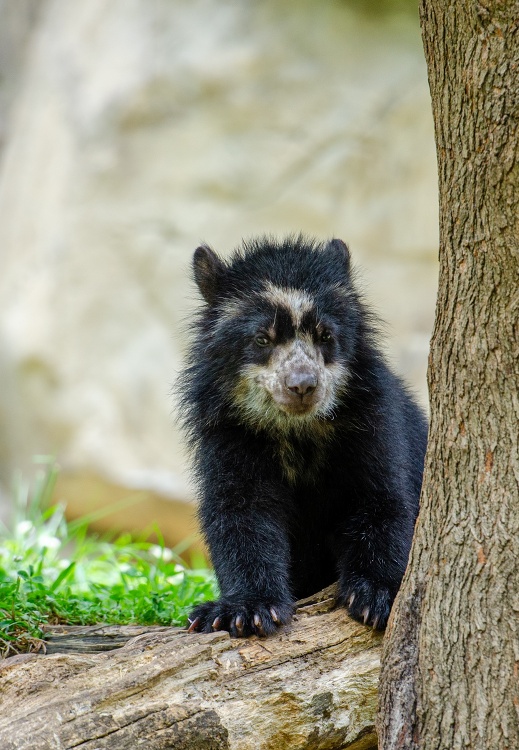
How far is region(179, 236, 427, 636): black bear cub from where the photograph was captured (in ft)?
14.2

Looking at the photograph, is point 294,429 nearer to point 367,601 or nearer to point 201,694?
point 367,601

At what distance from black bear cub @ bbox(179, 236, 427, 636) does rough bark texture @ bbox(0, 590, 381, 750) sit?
0.43m

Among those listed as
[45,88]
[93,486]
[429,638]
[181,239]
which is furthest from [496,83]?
[45,88]

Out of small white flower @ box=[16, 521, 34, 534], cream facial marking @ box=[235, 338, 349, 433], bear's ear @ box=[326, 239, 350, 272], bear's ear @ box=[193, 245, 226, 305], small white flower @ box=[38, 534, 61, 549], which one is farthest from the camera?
small white flower @ box=[16, 521, 34, 534]

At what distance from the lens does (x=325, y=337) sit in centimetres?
464

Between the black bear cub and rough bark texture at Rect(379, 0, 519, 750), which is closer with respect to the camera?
rough bark texture at Rect(379, 0, 519, 750)

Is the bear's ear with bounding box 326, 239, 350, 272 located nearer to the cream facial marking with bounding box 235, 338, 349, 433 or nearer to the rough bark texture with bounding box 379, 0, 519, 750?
the cream facial marking with bounding box 235, 338, 349, 433

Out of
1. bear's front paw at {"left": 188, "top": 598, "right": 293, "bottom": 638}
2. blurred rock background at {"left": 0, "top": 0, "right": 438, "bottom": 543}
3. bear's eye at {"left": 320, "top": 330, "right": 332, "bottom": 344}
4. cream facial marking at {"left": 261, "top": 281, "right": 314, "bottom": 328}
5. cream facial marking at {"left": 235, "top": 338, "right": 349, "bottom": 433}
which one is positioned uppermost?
blurred rock background at {"left": 0, "top": 0, "right": 438, "bottom": 543}

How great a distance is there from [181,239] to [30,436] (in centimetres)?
307

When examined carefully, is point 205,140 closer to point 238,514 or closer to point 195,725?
point 238,514

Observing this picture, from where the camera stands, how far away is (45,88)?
36.7ft

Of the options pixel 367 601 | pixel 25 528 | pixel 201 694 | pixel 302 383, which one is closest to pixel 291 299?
pixel 302 383

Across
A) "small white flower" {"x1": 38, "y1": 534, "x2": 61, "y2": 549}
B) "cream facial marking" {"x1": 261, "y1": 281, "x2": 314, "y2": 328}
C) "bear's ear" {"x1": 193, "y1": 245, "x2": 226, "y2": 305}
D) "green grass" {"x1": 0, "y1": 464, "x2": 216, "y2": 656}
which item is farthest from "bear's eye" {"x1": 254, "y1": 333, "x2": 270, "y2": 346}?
"small white flower" {"x1": 38, "y1": 534, "x2": 61, "y2": 549}

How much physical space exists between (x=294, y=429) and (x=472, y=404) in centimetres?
181
